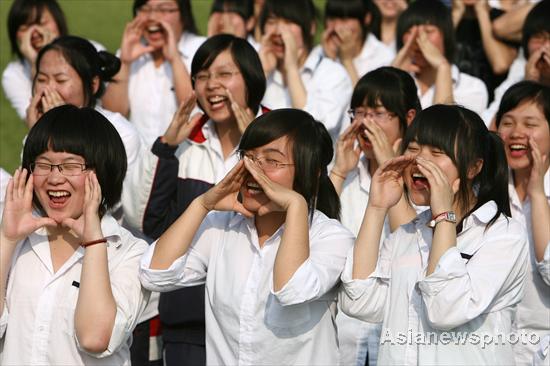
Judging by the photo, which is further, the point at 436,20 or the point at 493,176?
the point at 436,20

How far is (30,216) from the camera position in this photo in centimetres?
429

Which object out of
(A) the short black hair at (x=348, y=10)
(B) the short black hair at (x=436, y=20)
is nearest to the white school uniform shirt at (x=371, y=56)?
(A) the short black hair at (x=348, y=10)

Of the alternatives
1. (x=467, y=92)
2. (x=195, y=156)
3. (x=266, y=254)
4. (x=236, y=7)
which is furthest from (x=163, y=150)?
(x=236, y=7)

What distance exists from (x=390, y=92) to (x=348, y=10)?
2205 mm

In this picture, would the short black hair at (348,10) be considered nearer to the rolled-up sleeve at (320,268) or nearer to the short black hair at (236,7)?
the short black hair at (236,7)

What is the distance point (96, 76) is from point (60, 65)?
0.78 ft

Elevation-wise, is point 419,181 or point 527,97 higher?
point 527,97

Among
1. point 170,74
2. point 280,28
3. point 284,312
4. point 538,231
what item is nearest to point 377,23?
point 280,28

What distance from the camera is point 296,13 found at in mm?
7367

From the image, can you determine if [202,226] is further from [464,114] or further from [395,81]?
[395,81]

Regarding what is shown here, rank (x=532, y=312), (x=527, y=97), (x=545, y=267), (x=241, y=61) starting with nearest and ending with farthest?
(x=545, y=267) < (x=532, y=312) < (x=527, y=97) < (x=241, y=61)

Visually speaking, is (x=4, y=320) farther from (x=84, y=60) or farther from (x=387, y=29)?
(x=387, y=29)

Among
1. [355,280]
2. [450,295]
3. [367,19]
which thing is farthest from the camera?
[367,19]

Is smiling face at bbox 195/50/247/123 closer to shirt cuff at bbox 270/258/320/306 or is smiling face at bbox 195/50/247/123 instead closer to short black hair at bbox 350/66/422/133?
short black hair at bbox 350/66/422/133
